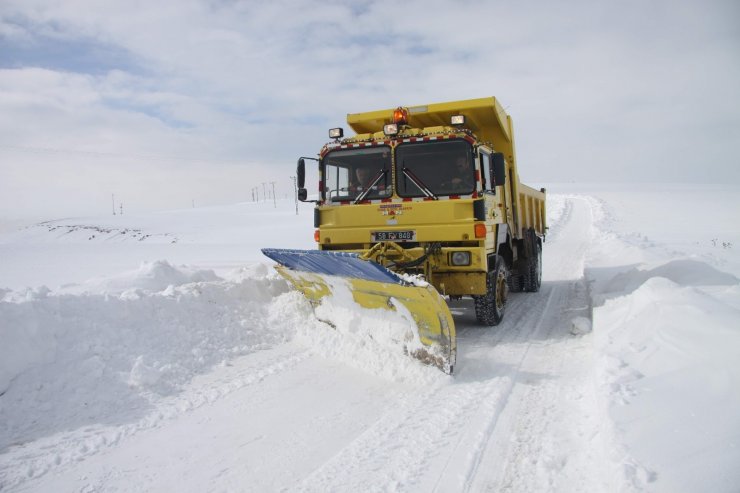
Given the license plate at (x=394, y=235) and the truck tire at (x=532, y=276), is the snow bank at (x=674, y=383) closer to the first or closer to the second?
the license plate at (x=394, y=235)

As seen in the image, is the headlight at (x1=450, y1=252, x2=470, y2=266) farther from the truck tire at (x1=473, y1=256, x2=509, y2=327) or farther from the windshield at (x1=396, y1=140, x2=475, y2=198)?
the windshield at (x1=396, y1=140, x2=475, y2=198)

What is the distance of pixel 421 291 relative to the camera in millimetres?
4602

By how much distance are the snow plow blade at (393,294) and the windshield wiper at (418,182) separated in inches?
63.2

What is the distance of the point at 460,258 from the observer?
232 inches

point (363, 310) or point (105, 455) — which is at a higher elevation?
point (363, 310)

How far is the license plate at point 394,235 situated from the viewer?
607 cm

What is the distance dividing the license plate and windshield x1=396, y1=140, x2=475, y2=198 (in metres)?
0.50

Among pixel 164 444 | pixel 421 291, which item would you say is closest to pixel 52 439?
pixel 164 444

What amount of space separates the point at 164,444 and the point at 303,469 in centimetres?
114

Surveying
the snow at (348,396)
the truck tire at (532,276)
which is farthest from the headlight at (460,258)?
the truck tire at (532,276)

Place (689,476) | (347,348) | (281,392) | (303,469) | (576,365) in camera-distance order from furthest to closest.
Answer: (347,348), (576,365), (281,392), (303,469), (689,476)

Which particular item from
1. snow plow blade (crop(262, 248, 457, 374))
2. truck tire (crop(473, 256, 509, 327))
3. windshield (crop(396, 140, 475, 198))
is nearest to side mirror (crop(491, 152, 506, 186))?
windshield (crop(396, 140, 475, 198))

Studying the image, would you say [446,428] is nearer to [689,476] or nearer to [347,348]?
[689,476]

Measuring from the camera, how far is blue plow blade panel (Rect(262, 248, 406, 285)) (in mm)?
4682
